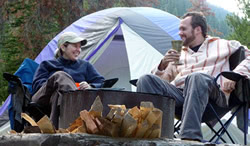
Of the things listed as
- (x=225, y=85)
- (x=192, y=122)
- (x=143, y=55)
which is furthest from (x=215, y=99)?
(x=143, y=55)

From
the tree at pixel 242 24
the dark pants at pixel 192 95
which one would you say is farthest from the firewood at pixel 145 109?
the tree at pixel 242 24

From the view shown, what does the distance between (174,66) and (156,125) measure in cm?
208

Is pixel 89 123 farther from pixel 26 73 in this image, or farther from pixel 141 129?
pixel 26 73

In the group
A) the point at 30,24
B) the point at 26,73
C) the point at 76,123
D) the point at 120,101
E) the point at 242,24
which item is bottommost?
the point at 242,24

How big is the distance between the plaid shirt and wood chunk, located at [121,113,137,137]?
1935 millimetres

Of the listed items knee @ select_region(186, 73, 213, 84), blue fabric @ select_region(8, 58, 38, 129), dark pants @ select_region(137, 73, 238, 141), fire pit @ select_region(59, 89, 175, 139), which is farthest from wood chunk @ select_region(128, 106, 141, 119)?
blue fabric @ select_region(8, 58, 38, 129)

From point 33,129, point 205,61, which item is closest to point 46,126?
point 33,129

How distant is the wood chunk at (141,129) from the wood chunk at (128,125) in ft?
0.07

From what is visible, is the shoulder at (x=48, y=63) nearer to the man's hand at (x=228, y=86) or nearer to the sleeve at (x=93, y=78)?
the sleeve at (x=93, y=78)

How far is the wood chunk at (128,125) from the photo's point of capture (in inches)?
59.2

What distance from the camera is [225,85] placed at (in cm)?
326

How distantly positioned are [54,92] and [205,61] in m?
1.17

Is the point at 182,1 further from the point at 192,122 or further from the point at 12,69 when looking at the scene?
the point at 192,122

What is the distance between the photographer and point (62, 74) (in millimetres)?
3541
